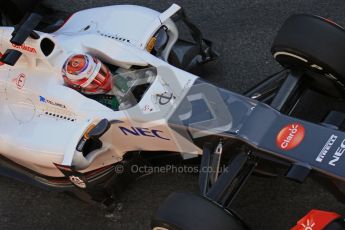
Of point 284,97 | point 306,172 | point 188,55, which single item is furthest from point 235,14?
point 306,172

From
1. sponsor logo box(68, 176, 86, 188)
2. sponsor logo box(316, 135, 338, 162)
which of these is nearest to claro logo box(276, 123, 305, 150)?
sponsor logo box(316, 135, 338, 162)

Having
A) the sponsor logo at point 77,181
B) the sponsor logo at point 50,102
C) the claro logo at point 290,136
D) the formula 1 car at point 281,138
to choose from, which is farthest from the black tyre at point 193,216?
the sponsor logo at point 50,102

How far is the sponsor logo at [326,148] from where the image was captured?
8.87ft

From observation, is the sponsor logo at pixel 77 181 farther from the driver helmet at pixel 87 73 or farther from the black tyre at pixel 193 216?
the black tyre at pixel 193 216

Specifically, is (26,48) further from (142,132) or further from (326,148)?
(326,148)

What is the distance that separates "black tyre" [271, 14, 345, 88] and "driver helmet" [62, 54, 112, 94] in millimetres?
909

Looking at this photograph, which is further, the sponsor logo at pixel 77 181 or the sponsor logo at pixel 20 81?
the sponsor logo at pixel 20 81

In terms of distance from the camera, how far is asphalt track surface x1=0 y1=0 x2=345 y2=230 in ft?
10.8

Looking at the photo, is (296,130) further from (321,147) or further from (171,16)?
(171,16)

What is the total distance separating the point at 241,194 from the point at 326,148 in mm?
759

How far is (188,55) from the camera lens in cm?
371

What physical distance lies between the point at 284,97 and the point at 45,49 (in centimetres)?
127

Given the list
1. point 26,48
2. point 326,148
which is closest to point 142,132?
point 26,48

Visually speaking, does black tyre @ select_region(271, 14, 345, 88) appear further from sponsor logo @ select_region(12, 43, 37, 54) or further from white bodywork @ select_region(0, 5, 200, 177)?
sponsor logo @ select_region(12, 43, 37, 54)
